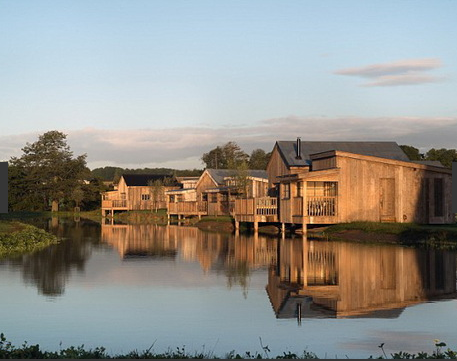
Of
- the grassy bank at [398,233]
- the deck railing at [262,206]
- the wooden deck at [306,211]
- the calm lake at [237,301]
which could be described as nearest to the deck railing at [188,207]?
the deck railing at [262,206]

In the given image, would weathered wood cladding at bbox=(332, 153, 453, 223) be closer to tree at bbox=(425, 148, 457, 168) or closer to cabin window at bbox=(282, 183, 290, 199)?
cabin window at bbox=(282, 183, 290, 199)

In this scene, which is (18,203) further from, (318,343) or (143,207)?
(318,343)

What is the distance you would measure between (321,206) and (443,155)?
205 feet

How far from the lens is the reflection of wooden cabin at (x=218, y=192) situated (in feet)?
210

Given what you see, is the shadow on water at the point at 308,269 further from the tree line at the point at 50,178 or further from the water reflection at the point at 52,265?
the tree line at the point at 50,178

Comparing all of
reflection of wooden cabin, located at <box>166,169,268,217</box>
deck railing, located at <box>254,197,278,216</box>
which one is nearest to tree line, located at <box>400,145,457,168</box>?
reflection of wooden cabin, located at <box>166,169,268,217</box>

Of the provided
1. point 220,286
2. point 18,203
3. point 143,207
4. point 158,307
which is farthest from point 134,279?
point 18,203

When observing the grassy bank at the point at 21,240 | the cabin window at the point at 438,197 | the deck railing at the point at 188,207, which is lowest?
the grassy bank at the point at 21,240

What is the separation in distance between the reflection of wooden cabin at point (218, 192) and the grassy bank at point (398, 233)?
2365 cm

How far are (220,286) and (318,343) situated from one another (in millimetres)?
7989

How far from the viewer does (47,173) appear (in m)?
107

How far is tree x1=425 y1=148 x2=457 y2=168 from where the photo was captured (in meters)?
95.8

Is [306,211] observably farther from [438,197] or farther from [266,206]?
[438,197]

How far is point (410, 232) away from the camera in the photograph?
3366cm
